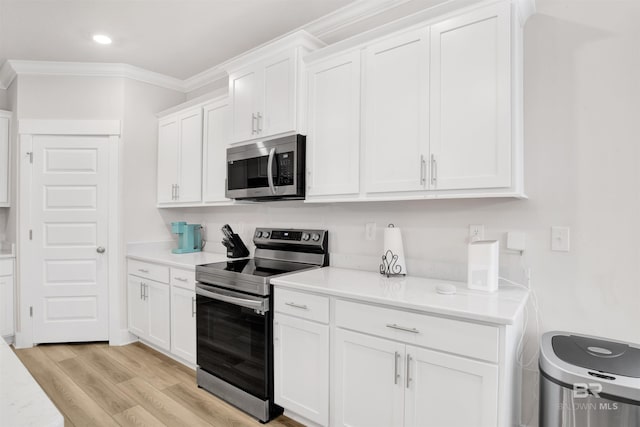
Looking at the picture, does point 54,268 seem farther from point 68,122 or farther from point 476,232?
point 476,232

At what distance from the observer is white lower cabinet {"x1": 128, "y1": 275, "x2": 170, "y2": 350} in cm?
307

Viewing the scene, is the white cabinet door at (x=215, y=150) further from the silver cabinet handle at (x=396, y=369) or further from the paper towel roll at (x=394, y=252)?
the silver cabinet handle at (x=396, y=369)

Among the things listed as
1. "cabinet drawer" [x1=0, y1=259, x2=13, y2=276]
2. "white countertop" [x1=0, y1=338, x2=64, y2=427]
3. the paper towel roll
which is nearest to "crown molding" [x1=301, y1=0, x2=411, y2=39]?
the paper towel roll

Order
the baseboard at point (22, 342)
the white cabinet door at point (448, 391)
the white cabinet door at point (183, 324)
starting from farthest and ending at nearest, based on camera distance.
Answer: the baseboard at point (22, 342) < the white cabinet door at point (183, 324) < the white cabinet door at point (448, 391)

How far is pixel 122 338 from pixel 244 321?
6.60 ft

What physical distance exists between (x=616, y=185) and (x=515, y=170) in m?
0.50

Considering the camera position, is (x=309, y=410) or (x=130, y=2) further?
(x=130, y=2)

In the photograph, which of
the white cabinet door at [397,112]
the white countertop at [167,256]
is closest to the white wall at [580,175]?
the white cabinet door at [397,112]

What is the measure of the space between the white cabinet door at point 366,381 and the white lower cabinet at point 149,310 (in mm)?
1809

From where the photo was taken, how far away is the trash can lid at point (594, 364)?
49.8 inches

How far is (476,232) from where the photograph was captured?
204cm

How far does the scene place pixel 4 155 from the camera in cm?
367

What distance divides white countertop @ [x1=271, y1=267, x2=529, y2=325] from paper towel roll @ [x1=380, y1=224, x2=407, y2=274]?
63 mm

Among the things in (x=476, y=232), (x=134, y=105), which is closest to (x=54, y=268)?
(x=134, y=105)
